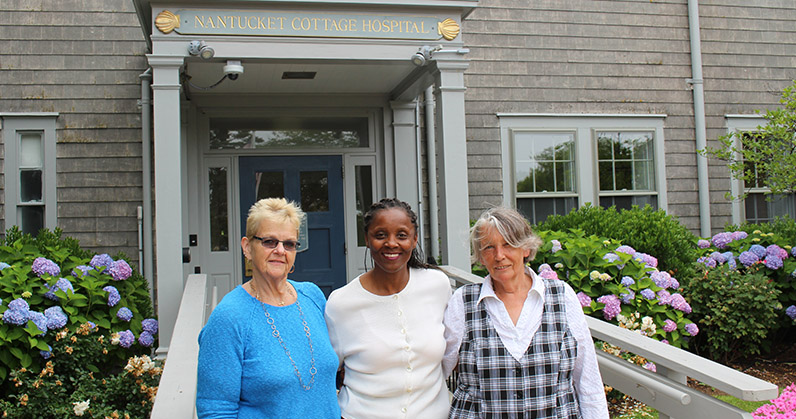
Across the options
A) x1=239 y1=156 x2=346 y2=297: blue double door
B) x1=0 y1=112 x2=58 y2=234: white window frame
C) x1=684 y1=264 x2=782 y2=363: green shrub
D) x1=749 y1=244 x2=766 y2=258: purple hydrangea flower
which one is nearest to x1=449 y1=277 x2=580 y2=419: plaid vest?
x1=684 y1=264 x2=782 y2=363: green shrub

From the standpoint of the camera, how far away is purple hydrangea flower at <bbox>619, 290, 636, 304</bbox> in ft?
16.5

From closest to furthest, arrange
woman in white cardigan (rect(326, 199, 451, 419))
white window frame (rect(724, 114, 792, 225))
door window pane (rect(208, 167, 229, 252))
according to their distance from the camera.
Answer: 1. woman in white cardigan (rect(326, 199, 451, 419))
2. door window pane (rect(208, 167, 229, 252))
3. white window frame (rect(724, 114, 792, 225))

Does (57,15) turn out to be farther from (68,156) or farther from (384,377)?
(384,377)

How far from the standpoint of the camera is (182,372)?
8.27 ft

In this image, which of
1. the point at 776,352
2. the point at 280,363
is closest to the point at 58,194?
the point at 280,363

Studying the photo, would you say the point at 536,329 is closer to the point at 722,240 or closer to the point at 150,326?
the point at 150,326

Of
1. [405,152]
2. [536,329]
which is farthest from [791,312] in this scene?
[536,329]

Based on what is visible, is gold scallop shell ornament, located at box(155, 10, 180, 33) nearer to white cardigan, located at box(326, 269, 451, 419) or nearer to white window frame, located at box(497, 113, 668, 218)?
white cardigan, located at box(326, 269, 451, 419)

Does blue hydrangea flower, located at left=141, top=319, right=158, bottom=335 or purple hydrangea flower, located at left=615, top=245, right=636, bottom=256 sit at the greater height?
purple hydrangea flower, located at left=615, top=245, right=636, bottom=256

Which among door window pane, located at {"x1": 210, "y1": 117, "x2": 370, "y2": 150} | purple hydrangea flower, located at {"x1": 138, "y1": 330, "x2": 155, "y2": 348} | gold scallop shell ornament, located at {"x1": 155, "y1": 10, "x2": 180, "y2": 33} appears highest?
gold scallop shell ornament, located at {"x1": 155, "y1": 10, "x2": 180, "y2": 33}

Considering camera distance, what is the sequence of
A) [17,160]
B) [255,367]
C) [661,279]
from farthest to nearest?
[17,160]
[661,279]
[255,367]

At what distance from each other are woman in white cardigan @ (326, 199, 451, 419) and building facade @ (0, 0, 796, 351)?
2.77 m

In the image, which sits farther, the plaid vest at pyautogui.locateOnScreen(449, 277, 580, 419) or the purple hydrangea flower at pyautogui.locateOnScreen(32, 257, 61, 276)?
the purple hydrangea flower at pyautogui.locateOnScreen(32, 257, 61, 276)

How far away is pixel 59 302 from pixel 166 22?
2.14 metres
